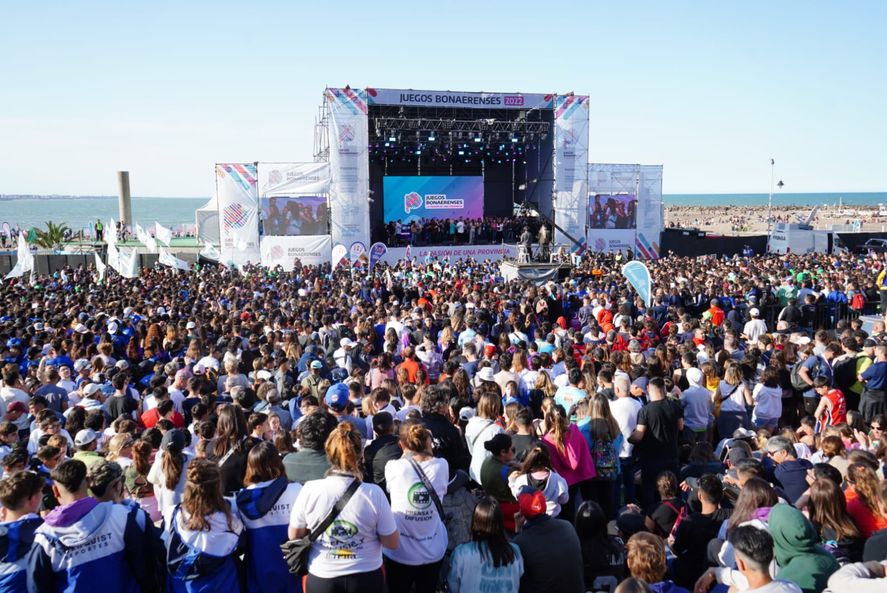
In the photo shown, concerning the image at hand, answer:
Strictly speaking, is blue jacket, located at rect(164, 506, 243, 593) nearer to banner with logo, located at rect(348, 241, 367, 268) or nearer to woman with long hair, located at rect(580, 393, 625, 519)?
woman with long hair, located at rect(580, 393, 625, 519)

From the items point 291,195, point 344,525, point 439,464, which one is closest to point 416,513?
point 439,464

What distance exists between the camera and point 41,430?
4.80 meters

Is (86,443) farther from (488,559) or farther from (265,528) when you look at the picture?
(488,559)

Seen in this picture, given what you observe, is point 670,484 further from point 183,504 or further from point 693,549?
point 183,504

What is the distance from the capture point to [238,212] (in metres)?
24.2

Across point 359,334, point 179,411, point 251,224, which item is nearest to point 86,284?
point 251,224

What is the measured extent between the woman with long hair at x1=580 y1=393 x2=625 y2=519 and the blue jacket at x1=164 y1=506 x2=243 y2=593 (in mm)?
2864

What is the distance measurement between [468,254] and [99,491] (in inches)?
912

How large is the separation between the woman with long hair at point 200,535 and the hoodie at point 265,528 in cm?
11

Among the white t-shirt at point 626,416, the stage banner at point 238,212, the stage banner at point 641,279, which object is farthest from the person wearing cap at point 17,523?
the stage banner at point 238,212

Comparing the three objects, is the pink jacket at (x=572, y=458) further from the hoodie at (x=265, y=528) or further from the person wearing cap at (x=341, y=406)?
the hoodie at (x=265, y=528)

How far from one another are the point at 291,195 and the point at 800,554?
2318 cm

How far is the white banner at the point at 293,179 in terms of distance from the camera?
24.1m

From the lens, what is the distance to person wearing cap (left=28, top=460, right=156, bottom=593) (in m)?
2.99
